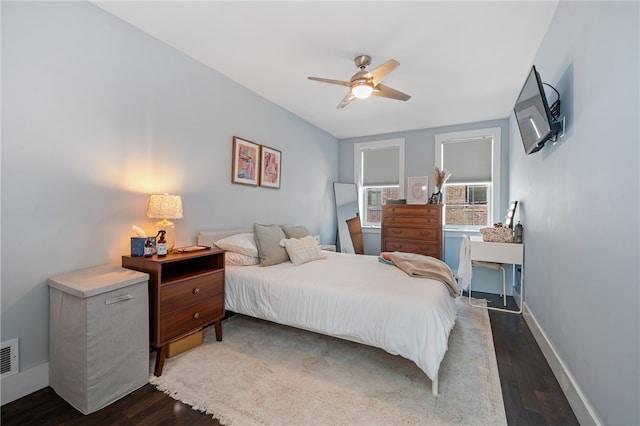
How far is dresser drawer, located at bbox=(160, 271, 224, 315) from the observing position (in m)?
1.89

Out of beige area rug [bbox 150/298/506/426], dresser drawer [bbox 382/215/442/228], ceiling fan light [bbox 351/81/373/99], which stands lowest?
beige area rug [bbox 150/298/506/426]

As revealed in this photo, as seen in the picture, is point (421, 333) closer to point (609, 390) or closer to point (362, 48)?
point (609, 390)

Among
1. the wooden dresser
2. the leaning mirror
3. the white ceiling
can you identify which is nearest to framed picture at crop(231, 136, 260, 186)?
the white ceiling

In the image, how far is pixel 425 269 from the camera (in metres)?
2.38

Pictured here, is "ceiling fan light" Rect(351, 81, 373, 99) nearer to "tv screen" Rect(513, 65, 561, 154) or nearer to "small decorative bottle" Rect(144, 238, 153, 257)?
"tv screen" Rect(513, 65, 561, 154)

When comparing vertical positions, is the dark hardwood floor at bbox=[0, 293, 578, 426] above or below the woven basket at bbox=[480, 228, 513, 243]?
below

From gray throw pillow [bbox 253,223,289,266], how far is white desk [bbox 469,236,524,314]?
2293 millimetres

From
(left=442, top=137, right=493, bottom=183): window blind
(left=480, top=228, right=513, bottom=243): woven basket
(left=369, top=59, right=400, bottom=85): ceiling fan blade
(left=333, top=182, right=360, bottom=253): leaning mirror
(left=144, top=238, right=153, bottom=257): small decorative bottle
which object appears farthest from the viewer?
(left=333, top=182, right=360, bottom=253): leaning mirror

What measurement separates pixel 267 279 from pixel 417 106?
3.10m

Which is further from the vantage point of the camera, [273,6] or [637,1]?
[273,6]

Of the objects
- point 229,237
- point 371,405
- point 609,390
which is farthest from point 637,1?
point 229,237

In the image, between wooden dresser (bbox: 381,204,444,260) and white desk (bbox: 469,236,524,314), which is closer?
white desk (bbox: 469,236,524,314)

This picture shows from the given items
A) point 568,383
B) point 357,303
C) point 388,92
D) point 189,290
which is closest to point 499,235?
point 568,383

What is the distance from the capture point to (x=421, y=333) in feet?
5.54
